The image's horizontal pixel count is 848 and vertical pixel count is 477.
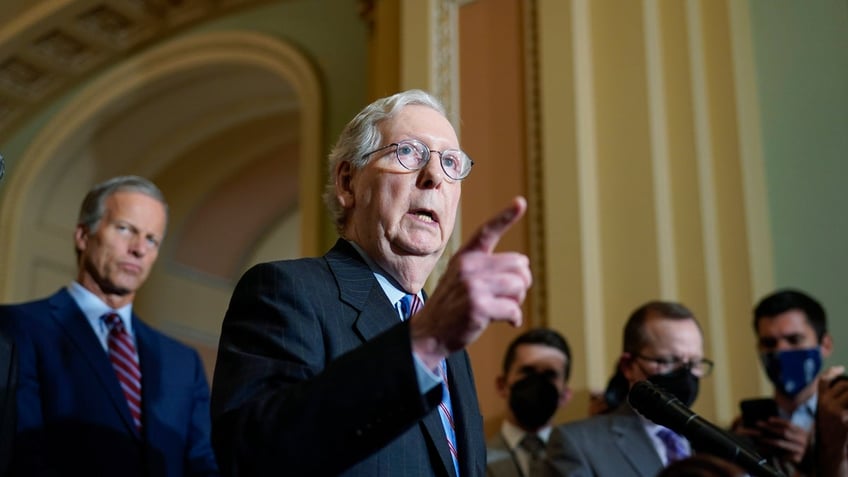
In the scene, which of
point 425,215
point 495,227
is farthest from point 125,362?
point 495,227

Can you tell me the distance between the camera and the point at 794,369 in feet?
12.1

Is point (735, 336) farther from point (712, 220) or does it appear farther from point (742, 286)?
point (712, 220)

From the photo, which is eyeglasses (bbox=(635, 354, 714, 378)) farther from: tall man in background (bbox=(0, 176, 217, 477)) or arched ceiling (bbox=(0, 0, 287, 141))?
arched ceiling (bbox=(0, 0, 287, 141))

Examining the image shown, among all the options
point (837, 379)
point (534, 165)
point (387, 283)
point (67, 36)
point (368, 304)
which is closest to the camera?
point (368, 304)

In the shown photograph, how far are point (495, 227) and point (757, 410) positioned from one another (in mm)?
2530

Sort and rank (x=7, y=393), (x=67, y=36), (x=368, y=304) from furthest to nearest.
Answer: (x=67, y=36) → (x=7, y=393) → (x=368, y=304)

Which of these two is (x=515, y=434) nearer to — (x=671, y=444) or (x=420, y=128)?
(x=671, y=444)

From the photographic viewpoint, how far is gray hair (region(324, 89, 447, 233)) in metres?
2.22

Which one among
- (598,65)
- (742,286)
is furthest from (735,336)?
(598,65)

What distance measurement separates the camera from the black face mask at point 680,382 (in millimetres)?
3225

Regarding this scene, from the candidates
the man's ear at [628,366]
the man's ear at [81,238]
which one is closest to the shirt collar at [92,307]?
the man's ear at [81,238]

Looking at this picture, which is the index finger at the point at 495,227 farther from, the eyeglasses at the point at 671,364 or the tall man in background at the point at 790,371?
the tall man in background at the point at 790,371

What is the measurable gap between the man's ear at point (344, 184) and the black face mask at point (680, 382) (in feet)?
4.59

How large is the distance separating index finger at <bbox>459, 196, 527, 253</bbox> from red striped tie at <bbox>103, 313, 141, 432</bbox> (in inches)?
80.0
